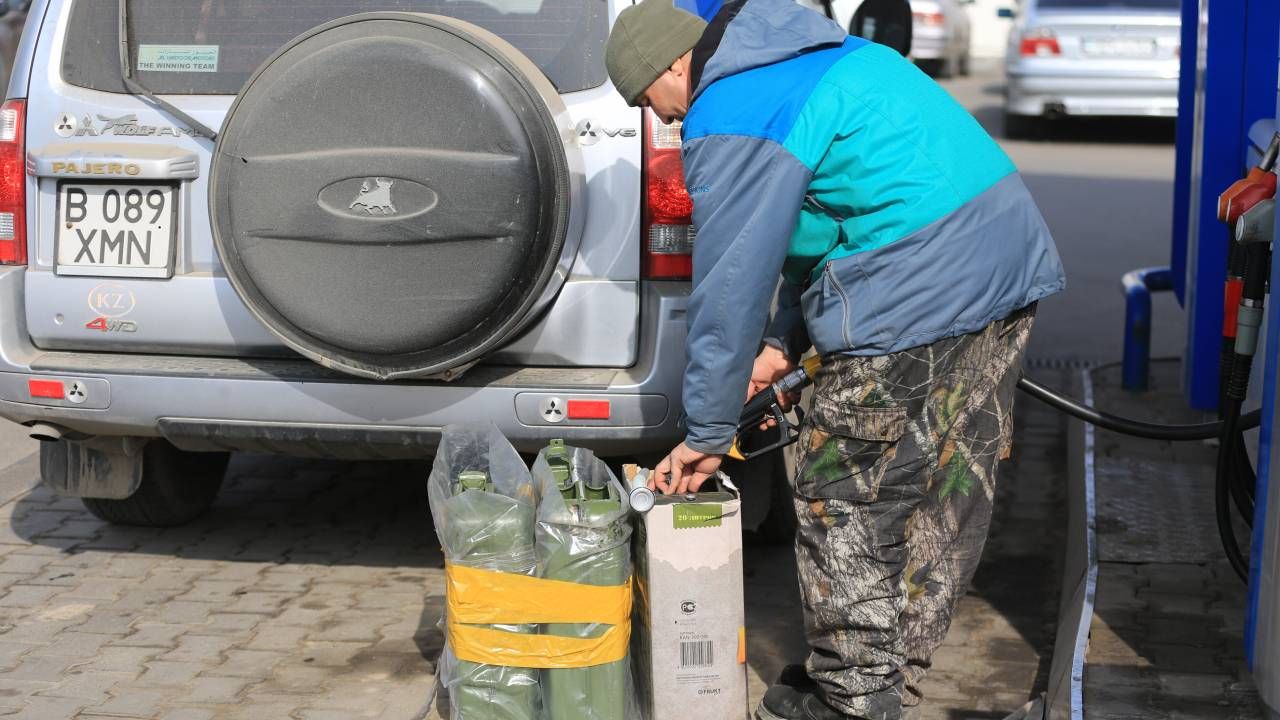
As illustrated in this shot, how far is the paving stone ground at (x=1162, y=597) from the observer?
337 cm

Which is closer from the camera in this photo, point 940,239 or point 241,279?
point 940,239

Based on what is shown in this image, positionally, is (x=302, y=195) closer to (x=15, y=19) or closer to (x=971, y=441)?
(x=971, y=441)

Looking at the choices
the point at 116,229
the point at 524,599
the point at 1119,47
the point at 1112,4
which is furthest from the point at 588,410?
the point at 1112,4

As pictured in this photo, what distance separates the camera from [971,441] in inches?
137

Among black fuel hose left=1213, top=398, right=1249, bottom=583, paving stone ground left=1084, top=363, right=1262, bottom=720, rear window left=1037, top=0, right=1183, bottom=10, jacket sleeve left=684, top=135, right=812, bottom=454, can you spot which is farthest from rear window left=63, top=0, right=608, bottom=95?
rear window left=1037, top=0, right=1183, bottom=10

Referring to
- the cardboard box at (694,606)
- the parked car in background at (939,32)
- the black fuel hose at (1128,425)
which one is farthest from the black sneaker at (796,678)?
the parked car in background at (939,32)

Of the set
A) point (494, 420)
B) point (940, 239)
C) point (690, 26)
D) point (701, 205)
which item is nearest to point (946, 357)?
point (940, 239)

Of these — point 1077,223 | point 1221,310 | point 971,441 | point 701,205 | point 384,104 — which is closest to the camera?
point 701,205

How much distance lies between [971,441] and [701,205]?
85 cm

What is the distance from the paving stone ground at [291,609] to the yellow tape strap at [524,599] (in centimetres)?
43

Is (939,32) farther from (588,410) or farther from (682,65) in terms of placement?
(682,65)

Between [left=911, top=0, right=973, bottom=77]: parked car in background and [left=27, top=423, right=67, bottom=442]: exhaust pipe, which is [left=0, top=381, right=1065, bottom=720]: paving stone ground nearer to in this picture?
[left=27, top=423, right=67, bottom=442]: exhaust pipe

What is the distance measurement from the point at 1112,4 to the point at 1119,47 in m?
0.60

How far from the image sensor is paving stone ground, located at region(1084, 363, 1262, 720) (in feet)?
11.1
